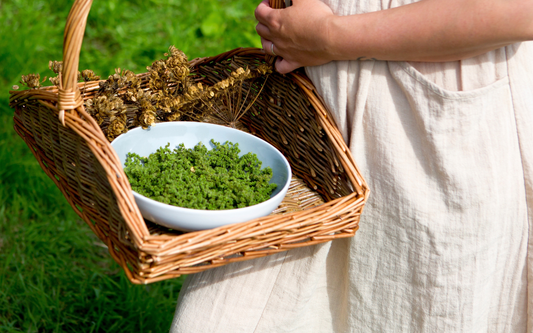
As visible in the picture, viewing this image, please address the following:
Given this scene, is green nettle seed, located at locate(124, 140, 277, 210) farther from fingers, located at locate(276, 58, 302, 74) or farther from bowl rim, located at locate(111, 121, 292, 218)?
fingers, located at locate(276, 58, 302, 74)

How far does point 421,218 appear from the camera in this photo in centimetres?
91

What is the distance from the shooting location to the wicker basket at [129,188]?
0.70 m

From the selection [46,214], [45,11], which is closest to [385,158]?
[46,214]

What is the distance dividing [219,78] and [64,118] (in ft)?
1.56

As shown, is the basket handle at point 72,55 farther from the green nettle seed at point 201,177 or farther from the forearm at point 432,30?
the forearm at point 432,30

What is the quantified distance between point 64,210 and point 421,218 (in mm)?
1521

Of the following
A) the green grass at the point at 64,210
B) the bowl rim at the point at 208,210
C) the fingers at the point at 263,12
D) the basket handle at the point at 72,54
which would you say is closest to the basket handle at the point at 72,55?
the basket handle at the point at 72,54

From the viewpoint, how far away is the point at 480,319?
0.98 meters

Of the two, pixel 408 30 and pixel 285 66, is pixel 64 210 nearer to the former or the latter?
pixel 285 66

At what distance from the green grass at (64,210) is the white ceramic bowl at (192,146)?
0.78m

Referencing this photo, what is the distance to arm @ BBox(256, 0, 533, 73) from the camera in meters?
0.79

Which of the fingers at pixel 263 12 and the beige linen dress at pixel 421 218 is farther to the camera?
the fingers at pixel 263 12

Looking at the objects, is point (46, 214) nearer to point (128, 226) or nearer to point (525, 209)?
point (128, 226)

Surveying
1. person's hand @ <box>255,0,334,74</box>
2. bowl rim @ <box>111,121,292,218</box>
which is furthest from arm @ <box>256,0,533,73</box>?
bowl rim @ <box>111,121,292,218</box>
